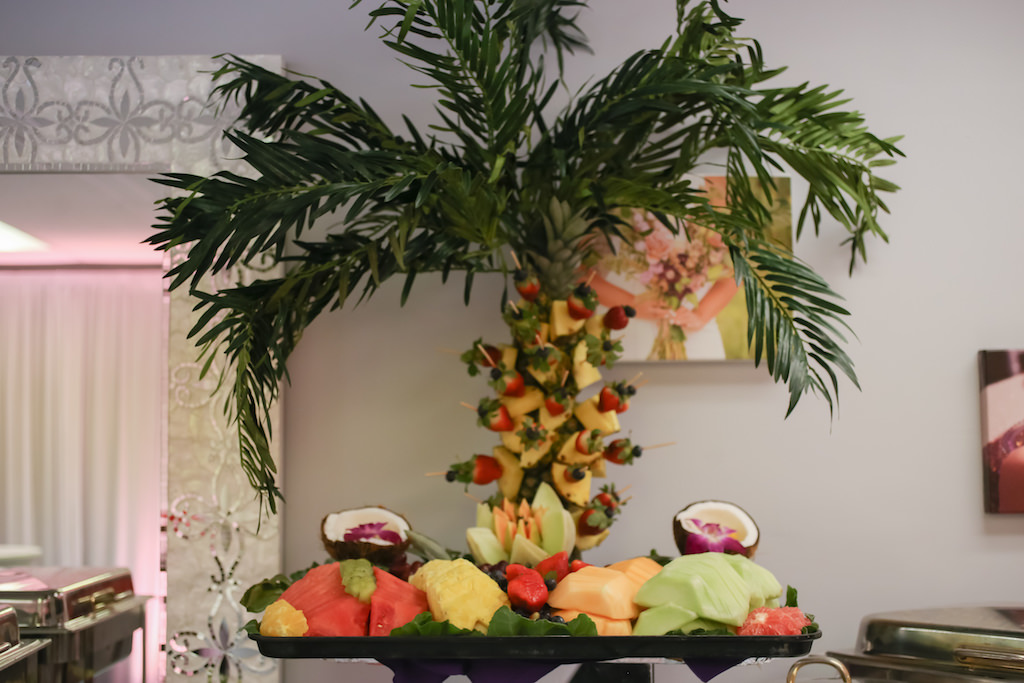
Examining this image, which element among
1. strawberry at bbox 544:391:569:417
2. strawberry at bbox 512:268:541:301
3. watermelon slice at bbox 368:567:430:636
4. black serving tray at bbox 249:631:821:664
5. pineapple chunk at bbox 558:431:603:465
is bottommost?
black serving tray at bbox 249:631:821:664

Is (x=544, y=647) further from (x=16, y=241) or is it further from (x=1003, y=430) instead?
(x=16, y=241)

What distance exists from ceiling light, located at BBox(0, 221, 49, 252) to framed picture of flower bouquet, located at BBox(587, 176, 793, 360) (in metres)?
1.33

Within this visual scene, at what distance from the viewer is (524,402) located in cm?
169

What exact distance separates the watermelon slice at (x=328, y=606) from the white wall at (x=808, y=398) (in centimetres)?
60

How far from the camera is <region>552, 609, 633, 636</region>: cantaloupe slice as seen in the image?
4.43ft

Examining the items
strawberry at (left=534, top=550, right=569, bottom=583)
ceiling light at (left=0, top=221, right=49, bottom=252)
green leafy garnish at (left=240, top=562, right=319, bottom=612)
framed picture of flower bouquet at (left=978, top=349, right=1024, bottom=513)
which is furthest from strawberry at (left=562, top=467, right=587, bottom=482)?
ceiling light at (left=0, top=221, right=49, bottom=252)

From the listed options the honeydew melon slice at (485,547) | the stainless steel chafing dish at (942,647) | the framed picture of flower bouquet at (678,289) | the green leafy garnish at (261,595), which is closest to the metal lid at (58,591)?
the green leafy garnish at (261,595)

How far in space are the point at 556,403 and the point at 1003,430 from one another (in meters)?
1.20

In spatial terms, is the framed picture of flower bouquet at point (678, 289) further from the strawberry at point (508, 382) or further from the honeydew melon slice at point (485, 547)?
the honeydew melon slice at point (485, 547)

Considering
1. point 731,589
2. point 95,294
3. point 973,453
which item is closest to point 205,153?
point 95,294

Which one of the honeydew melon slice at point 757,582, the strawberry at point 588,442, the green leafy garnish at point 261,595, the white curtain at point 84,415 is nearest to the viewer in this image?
the honeydew melon slice at point 757,582

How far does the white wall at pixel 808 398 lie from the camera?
2.03 meters

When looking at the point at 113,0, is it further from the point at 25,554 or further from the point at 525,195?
the point at 25,554

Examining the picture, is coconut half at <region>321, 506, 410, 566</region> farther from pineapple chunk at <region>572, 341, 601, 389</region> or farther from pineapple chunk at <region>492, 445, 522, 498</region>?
pineapple chunk at <region>572, 341, 601, 389</region>
